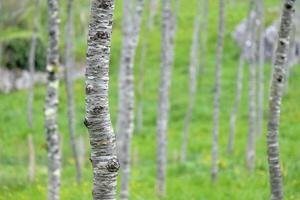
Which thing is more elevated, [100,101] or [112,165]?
[100,101]

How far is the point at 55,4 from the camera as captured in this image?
9586 millimetres

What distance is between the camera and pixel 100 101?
14.6 feet

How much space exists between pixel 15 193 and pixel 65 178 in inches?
163

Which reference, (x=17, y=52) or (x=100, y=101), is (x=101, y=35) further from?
(x=17, y=52)

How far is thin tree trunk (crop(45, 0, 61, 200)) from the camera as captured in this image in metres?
9.58

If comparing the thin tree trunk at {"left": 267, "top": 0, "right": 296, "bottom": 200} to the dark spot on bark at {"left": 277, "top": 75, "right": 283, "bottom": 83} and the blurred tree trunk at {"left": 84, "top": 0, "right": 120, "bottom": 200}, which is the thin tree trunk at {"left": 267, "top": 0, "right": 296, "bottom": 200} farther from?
the blurred tree trunk at {"left": 84, "top": 0, "right": 120, "bottom": 200}

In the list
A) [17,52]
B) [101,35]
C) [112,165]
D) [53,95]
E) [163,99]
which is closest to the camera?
[101,35]

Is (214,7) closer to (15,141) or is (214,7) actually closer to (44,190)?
(15,141)

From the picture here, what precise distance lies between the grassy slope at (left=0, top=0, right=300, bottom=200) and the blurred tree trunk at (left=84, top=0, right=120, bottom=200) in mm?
6253

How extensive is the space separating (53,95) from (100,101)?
17.7 ft

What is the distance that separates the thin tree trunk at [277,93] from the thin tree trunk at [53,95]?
12.9 ft

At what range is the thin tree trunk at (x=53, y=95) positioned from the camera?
9578 millimetres

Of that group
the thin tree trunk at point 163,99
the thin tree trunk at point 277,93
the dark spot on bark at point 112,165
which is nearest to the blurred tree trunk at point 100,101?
the dark spot on bark at point 112,165

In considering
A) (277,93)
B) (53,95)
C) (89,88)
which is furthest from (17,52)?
(89,88)
